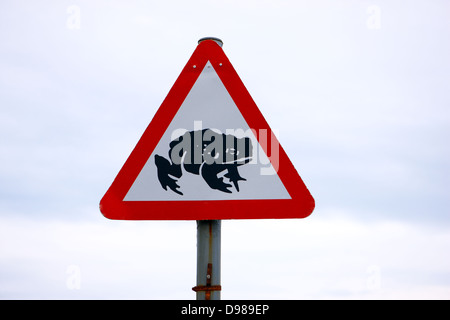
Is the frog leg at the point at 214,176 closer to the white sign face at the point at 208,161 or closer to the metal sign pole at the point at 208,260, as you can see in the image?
the white sign face at the point at 208,161

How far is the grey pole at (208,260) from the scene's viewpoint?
1424mm

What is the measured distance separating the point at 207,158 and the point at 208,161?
12mm

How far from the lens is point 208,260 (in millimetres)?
1461

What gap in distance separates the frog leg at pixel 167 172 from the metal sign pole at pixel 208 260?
17 cm

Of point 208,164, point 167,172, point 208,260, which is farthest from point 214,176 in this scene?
point 208,260

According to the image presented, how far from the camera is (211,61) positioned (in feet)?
5.41

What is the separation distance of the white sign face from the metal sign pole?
0.37 feet

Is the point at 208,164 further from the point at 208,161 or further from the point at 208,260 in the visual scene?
the point at 208,260

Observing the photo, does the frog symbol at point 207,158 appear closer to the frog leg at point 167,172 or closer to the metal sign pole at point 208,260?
the frog leg at point 167,172

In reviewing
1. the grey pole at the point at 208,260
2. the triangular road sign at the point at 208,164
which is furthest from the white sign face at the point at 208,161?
the grey pole at the point at 208,260

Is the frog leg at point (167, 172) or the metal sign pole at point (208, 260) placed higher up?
the frog leg at point (167, 172)

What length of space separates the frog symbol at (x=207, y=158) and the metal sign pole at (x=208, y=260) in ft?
0.47

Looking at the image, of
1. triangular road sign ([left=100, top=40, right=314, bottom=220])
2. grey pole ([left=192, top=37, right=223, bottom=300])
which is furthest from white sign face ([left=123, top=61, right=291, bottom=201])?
grey pole ([left=192, top=37, right=223, bottom=300])

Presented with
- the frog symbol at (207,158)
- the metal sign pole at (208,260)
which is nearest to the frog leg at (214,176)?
the frog symbol at (207,158)
